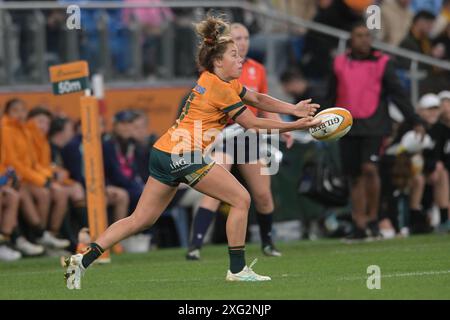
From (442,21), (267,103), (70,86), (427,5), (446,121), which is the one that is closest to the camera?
(267,103)

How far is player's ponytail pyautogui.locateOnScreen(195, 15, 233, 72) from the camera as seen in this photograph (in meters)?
10.7

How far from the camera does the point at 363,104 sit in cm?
1603

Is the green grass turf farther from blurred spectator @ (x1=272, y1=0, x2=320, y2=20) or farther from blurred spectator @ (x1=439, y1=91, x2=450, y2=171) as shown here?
blurred spectator @ (x1=272, y1=0, x2=320, y2=20)

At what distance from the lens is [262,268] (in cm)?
1211

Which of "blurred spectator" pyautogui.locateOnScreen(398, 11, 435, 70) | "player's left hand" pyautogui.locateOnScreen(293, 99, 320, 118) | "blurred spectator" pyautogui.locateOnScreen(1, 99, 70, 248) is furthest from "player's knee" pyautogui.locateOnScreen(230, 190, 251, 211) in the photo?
"blurred spectator" pyautogui.locateOnScreen(398, 11, 435, 70)

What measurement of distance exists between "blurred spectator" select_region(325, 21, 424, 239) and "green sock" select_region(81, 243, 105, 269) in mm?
6223

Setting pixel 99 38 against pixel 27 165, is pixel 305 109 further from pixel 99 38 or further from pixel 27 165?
pixel 99 38

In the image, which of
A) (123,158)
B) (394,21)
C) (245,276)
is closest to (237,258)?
(245,276)

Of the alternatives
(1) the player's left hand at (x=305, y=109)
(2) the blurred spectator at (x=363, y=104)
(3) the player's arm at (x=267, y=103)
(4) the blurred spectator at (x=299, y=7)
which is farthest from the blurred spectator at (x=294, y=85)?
(1) the player's left hand at (x=305, y=109)

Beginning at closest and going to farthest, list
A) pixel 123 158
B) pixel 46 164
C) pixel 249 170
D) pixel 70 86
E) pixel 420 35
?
pixel 249 170, pixel 70 86, pixel 46 164, pixel 123 158, pixel 420 35

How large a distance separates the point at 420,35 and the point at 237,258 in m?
11.1

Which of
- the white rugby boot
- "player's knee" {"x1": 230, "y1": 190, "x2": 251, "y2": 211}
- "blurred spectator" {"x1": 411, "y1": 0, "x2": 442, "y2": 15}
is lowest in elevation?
the white rugby boot

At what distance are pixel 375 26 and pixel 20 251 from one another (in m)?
5.35

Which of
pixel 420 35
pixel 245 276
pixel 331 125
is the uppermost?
pixel 331 125
